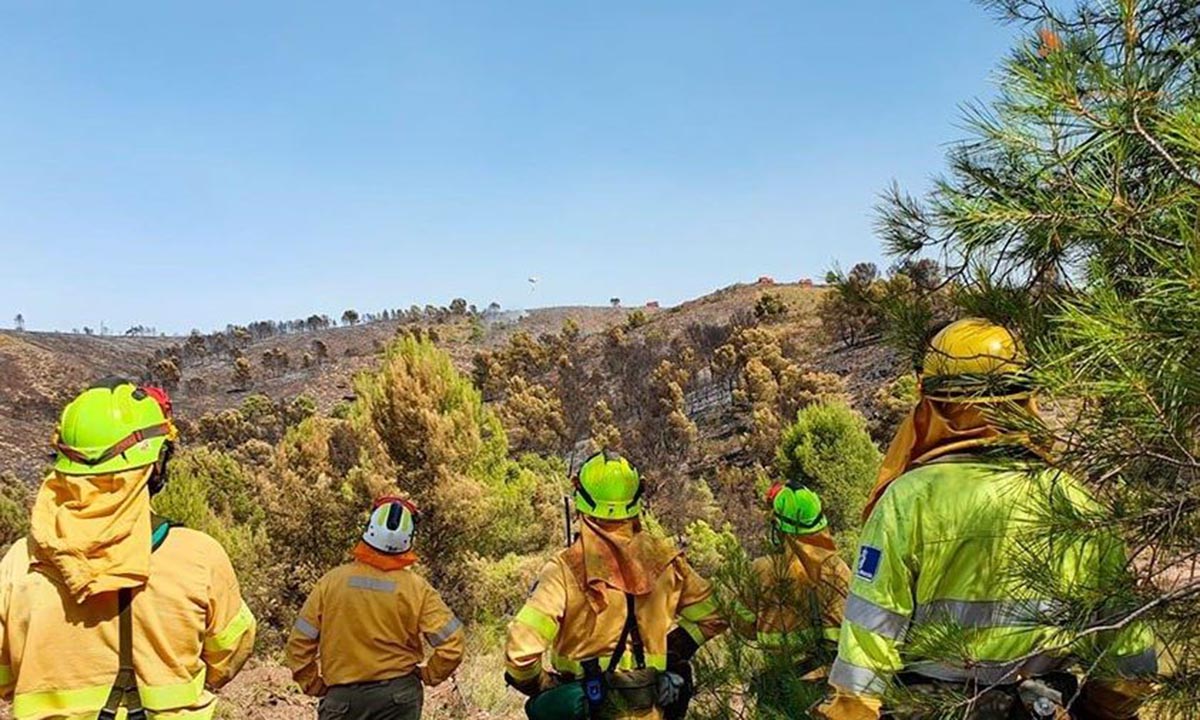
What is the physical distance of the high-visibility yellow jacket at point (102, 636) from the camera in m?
2.45

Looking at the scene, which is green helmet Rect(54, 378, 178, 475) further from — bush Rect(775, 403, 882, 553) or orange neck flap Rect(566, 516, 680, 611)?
bush Rect(775, 403, 882, 553)

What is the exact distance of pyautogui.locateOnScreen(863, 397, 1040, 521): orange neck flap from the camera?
2.03 m

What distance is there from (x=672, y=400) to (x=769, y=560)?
3529cm

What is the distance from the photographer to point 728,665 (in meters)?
3.54

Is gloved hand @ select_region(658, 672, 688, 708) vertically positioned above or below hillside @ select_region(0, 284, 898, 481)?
below

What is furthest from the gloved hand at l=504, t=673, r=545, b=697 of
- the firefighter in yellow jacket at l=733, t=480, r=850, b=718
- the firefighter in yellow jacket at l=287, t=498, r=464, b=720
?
the firefighter in yellow jacket at l=287, t=498, r=464, b=720

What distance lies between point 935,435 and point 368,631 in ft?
11.6

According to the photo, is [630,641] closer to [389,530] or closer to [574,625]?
[574,625]

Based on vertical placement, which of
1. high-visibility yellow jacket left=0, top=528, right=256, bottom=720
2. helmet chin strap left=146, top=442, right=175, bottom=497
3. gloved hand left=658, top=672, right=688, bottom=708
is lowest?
gloved hand left=658, top=672, right=688, bottom=708

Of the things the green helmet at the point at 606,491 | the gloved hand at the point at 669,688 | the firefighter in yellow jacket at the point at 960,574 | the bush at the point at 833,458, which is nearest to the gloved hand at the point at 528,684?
the gloved hand at the point at 669,688

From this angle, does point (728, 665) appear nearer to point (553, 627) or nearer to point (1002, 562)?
point (553, 627)

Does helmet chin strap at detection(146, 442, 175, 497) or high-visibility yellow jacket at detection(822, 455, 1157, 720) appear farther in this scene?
helmet chin strap at detection(146, 442, 175, 497)

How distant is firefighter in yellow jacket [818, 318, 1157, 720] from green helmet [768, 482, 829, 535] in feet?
5.83

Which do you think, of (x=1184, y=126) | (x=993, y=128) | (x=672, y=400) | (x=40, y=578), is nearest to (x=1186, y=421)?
(x=1184, y=126)
